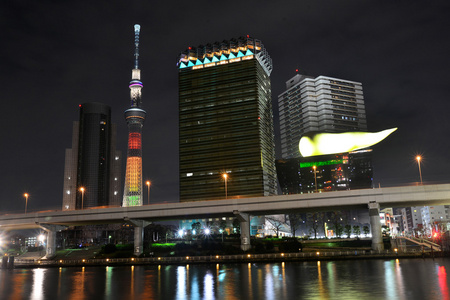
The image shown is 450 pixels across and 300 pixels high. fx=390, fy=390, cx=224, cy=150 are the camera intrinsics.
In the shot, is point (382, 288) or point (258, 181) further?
point (258, 181)

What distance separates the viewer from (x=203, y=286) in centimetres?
3475

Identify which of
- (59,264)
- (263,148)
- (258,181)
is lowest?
(59,264)

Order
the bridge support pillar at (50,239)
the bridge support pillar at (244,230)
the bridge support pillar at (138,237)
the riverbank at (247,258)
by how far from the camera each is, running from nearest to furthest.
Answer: the riverbank at (247,258), the bridge support pillar at (244,230), the bridge support pillar at (138,237), the bridge support pillar at (50,239)

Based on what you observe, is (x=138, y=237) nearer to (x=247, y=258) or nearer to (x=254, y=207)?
(x=254, y=207)

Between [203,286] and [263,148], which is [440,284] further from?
[263,148]

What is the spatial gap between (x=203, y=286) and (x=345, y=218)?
500 feet

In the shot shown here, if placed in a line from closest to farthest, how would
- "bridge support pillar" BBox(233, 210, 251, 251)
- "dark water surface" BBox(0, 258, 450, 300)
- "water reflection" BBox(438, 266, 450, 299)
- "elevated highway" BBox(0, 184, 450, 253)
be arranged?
"water reflection" BBox(438, 266, 450, 299), "dark water surface" BBox(0, 258, 450, 300), "elevated highway" BBox(0, 184, 450, 253), "bridge support pillar" BBox(233, 210, 251, 251)

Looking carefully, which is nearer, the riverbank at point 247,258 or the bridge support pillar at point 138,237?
the riverbank at point 247,258

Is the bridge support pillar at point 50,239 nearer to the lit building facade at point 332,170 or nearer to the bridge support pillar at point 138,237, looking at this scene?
the bridge support pillar at point 138,237

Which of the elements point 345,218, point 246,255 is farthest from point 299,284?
point 345,218

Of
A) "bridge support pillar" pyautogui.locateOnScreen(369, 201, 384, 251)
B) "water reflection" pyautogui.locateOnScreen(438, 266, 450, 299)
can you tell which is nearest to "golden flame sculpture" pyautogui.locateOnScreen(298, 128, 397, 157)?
"bridge support pillar" pyautogui.locateOnScreen(369, 201, 384, 251)

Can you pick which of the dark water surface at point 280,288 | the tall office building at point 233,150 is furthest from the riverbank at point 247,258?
the tall office building at point 233,150

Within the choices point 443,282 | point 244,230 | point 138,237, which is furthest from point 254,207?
point 443,282

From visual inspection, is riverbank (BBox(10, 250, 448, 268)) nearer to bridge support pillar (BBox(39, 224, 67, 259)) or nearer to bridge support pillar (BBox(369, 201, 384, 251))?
bridge support pillar (BBox(369, 201, 384, 251))
